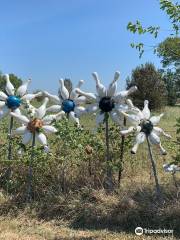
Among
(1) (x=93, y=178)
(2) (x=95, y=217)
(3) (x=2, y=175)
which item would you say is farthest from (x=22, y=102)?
(2) (x=95, y=217)

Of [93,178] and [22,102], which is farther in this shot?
[22,102]

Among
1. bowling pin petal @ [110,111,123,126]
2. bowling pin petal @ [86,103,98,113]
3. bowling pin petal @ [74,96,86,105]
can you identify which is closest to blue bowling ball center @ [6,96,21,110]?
bowling pin petal @ [74,96,86,105]

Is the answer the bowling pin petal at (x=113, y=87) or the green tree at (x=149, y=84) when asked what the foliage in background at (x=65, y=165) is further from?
the green tree at (x=149, y=84)

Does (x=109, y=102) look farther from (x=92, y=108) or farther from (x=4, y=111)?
(x=4, y=111)

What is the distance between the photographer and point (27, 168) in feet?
25.8

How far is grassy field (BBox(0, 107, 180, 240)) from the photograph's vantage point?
630 centimetres

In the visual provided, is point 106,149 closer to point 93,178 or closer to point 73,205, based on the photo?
point 93,178

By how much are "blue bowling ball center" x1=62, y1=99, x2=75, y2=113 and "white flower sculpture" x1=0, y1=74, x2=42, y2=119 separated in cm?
52

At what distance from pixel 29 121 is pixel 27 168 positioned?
0.77 metres

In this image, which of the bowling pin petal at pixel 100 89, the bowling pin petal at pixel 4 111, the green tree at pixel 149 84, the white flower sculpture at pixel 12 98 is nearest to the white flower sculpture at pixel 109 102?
the bowling pin petal at pixel 100 89

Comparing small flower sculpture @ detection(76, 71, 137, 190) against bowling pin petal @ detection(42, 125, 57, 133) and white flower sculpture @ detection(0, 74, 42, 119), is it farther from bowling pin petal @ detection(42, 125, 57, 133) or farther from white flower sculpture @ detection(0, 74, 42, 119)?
white flower sculpture @ detection(0, 74, 42, 119)

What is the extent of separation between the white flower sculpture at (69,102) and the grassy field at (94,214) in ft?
4.39

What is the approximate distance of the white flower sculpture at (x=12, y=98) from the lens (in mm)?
8070

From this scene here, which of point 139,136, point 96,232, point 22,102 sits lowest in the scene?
point 96,232
